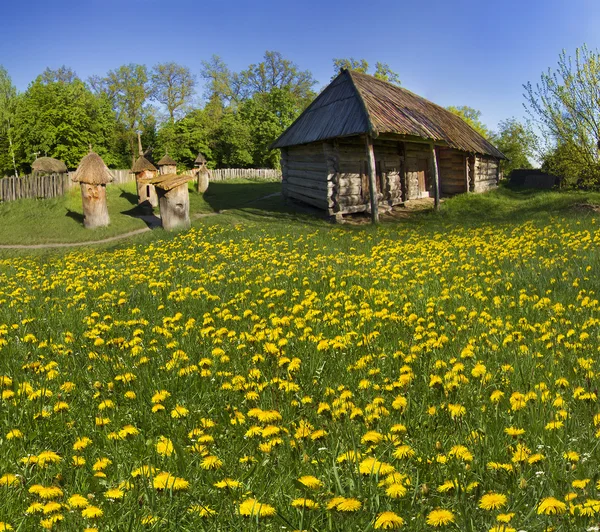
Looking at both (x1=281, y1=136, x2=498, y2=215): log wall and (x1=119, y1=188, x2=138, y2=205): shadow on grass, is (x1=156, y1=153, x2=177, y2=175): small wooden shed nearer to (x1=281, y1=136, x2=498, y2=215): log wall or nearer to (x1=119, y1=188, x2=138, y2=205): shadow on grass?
(x1=119, y1=188, x2=138, y2=205): shadow on grass

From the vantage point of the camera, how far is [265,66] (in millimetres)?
60875

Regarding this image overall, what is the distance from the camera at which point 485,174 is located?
28578mm

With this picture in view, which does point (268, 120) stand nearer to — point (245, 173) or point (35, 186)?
point (245, 173)

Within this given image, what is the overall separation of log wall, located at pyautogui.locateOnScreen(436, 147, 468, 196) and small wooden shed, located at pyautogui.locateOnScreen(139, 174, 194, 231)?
15240mm

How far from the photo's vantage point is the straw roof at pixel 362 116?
52.1 ft

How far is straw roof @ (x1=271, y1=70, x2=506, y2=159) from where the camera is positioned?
52.1 feet

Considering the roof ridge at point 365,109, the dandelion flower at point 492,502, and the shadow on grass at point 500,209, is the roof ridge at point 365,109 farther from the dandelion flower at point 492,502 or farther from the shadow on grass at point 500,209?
the dandelion flower at point 492,502

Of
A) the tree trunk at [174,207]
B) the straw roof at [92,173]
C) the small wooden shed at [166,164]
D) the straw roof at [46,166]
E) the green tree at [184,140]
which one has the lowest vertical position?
the tree trunk at [174,207]

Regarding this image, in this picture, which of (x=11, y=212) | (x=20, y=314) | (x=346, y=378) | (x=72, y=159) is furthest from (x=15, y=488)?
(x=72, y=159)

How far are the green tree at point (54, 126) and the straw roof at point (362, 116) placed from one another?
2858cm

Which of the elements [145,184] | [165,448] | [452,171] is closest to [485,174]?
[452,171]

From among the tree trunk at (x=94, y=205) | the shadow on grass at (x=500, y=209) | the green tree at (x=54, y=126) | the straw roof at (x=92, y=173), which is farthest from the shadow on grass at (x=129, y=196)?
the shadow on grass at (x=500, y=209)

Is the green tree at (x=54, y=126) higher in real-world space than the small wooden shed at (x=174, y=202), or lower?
higher

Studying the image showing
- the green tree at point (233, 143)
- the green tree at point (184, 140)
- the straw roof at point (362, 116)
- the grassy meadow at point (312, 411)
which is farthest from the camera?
the green tree at point (233, 143)
